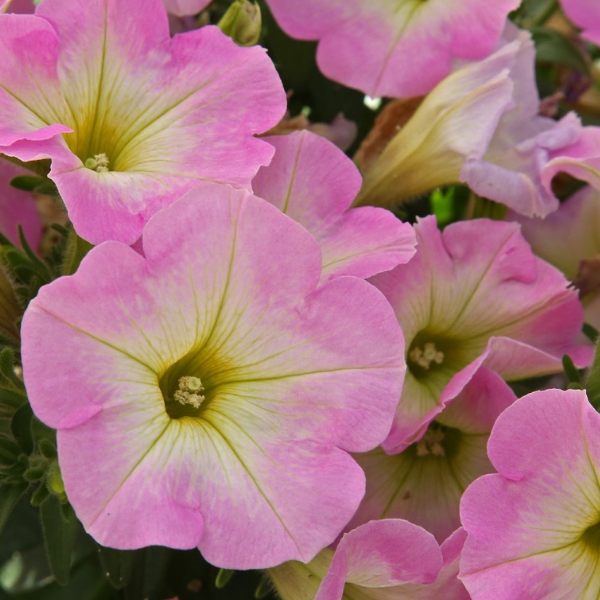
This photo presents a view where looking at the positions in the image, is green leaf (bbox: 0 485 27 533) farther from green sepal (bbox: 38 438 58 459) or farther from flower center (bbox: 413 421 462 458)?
flower center (bbox: 413 421 462 458)

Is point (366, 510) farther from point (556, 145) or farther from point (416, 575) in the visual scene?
point (556, 145)

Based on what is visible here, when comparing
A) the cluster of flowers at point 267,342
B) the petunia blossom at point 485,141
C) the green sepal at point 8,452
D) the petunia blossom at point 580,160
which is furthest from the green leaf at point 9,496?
the petunia blossom at point 580,160

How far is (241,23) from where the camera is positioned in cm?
67

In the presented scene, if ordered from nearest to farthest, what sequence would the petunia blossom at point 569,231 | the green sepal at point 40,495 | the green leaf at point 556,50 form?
the green sepal at point 40,495
the petunia blossom at point 569,231
the green leaf at point 556,50

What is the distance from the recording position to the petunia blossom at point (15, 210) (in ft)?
2.41

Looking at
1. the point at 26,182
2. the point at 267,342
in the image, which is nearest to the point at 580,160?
the point at 267,342

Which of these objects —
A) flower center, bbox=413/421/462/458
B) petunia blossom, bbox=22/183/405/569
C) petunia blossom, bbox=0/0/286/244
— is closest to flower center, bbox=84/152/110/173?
petunia blossom, bbox=0/0/286/244

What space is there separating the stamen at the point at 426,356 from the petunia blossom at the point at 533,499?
0.53 feet

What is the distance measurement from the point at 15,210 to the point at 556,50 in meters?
0.59

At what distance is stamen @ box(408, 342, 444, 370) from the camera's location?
0.69m

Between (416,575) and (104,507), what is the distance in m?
0.20

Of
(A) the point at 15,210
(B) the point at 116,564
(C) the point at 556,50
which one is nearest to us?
(B) the point at 116,564

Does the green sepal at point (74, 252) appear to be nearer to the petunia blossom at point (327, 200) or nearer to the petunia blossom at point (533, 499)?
the petunia blossom at point (327, 200)

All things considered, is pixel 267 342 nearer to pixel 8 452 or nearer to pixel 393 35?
pixel 8 452
